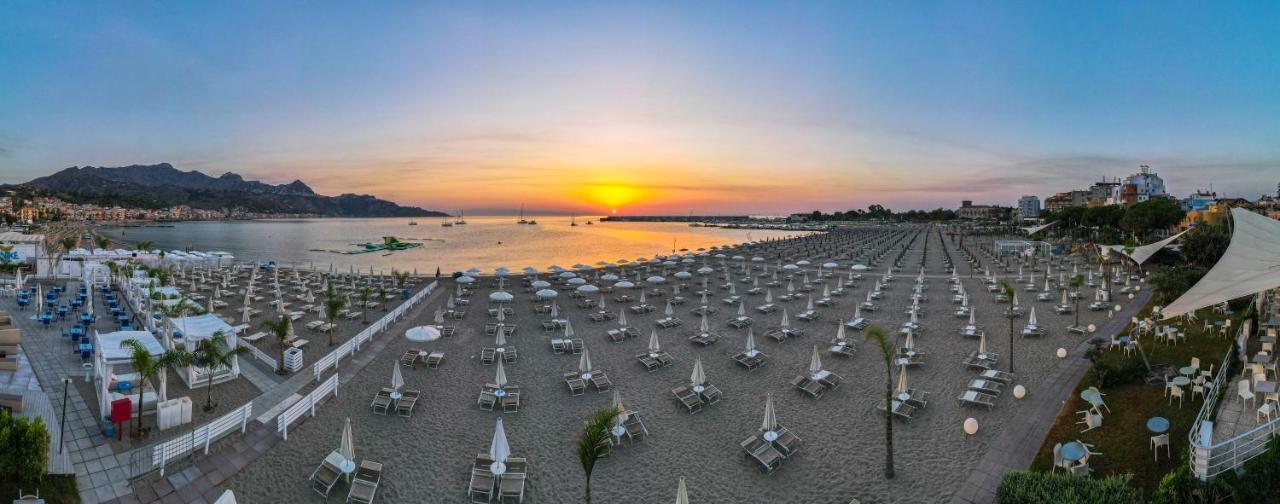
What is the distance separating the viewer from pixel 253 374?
1391 centimetres

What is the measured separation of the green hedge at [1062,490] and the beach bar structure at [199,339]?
16.5 meters

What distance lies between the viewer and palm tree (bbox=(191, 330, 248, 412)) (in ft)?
37.4

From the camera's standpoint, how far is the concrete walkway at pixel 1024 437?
8.35 m

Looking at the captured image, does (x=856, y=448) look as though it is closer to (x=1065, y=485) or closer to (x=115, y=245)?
(x=1065, y=485)

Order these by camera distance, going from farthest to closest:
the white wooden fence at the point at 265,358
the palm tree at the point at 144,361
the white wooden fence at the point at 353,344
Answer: the white wooden fence at the point at 265,358 < the white wooden fence at the point at 353,344 < the palm tree at the point at 144,361

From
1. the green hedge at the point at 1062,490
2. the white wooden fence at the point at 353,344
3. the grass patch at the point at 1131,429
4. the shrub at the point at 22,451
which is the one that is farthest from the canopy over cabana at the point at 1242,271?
the white wooden fence at the point at 353,344

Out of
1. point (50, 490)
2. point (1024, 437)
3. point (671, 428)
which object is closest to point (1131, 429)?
point (1024, 437)

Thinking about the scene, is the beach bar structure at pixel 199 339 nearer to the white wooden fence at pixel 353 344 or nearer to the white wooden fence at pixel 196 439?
the white wooden fence at pixel 353 344

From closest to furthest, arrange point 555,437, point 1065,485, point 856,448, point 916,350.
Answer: point 1065,485 < point 856,448 < point 555,437 < point 916,350

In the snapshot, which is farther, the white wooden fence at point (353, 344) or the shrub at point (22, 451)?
the white wooden fence at point (353, 344)

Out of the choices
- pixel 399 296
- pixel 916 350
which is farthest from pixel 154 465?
pixel 399 296

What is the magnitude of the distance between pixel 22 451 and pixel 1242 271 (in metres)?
22.7

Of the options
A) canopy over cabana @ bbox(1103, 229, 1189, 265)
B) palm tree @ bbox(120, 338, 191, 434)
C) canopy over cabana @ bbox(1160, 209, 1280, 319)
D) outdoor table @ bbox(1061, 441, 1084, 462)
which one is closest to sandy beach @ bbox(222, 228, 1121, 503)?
outdoor table @ bbox(1061, 441, 1084, 462)

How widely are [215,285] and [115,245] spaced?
50.2m
